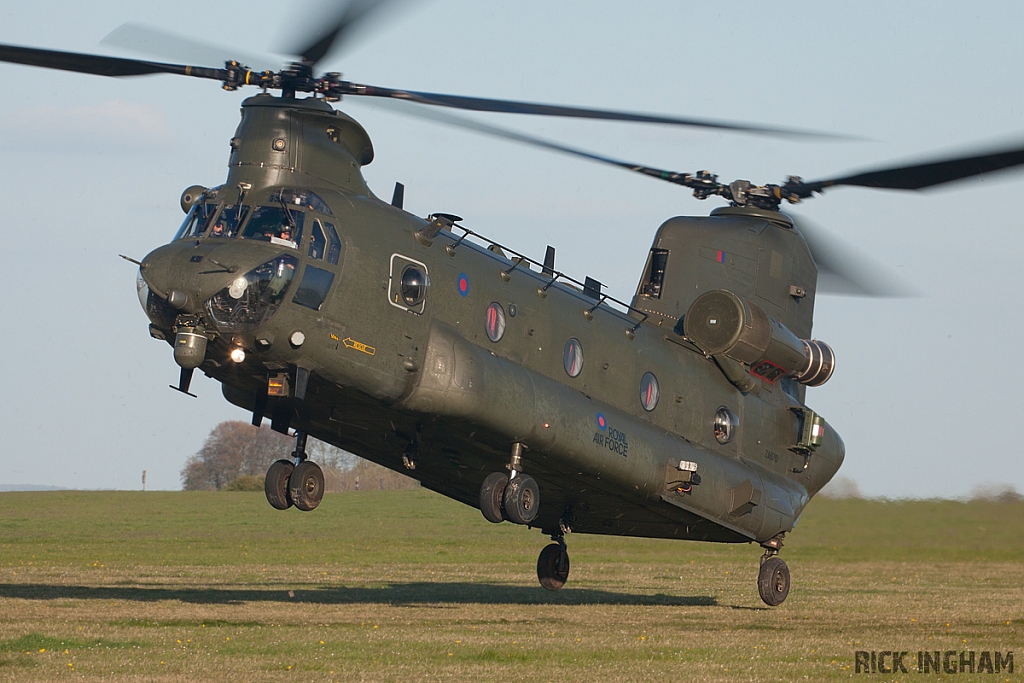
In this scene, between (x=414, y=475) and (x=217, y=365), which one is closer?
(x=217, y=365)

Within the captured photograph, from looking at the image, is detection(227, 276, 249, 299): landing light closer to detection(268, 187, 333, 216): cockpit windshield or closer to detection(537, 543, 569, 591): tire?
detection(268, 187, 333, 216): cockpit windshield

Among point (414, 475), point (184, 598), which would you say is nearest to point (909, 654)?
point (414, 475)

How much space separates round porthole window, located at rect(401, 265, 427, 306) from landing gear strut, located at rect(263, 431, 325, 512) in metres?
2.91

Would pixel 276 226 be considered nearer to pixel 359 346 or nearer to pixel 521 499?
pixel 359 346

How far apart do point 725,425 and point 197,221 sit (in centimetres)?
1050

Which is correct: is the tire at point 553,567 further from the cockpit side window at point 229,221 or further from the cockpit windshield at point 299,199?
the cockpit side window at point 229,221

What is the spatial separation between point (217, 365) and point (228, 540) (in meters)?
28.8

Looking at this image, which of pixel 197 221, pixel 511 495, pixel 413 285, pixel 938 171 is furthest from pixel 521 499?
pixel 938 171

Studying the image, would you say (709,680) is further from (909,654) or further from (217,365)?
(217,365)

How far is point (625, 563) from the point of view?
123 ft

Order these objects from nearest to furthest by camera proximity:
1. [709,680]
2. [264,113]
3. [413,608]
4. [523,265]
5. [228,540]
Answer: [709,680] → [264,113] → [523,265] → [413,608] → [228,540]

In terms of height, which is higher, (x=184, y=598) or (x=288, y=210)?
(x=288, y=210)

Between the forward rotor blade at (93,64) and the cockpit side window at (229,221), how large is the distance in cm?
173

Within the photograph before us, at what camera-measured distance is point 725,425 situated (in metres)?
22.3
